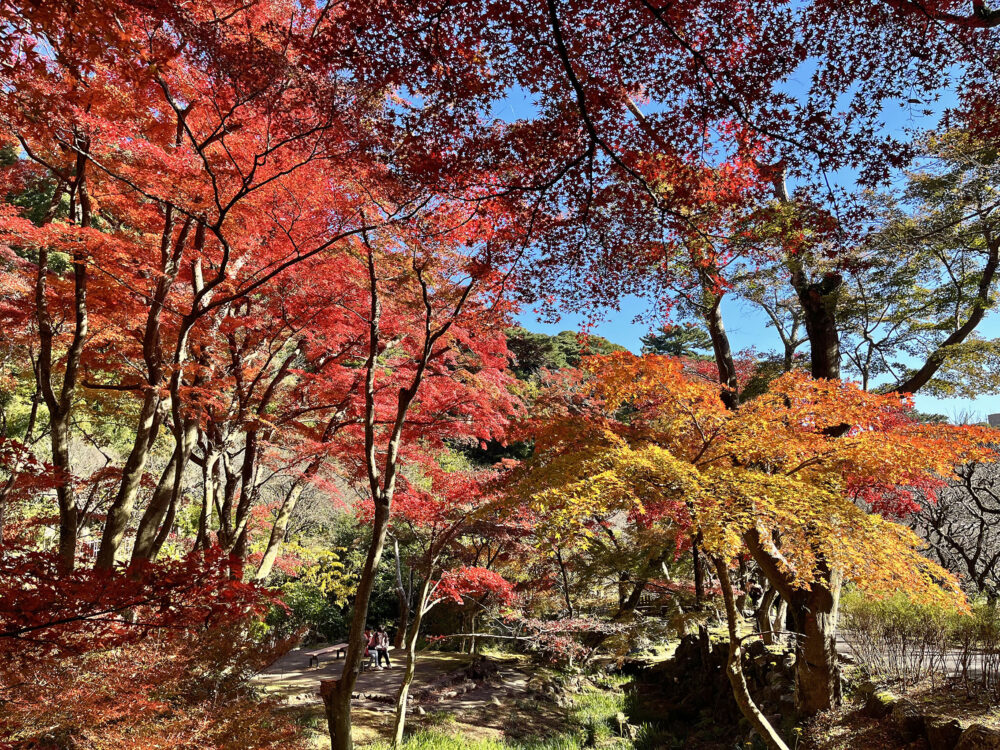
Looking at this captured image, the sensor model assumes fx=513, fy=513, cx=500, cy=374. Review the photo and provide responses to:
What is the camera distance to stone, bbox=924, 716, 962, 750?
4840 mm

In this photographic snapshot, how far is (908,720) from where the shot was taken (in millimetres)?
5375

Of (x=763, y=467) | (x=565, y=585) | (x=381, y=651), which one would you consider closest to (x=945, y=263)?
(x=763, y=467)

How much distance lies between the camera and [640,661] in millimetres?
10734

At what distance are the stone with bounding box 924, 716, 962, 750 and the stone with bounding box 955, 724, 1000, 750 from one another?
17 centimetres

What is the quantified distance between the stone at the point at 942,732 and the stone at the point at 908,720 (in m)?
0.14

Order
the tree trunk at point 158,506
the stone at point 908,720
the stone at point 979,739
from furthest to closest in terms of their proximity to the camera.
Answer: the stone at point 908,720, the tree trunk at point 158,506, the stone at point 979,739

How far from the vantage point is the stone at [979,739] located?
4402 millimetres

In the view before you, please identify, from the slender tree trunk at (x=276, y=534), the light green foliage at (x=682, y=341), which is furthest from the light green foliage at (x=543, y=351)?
the slender tree trunk at (x=276, y=534)

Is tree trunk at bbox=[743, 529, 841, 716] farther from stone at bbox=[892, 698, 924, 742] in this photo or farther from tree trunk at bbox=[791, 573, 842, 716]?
stone at bbox=[892, 698, 924, 742]

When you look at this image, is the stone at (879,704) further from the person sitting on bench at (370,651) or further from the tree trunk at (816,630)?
the person sitting on bench at (370,651)

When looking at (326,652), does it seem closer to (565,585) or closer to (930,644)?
(565,585)

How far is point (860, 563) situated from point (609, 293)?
332 cm

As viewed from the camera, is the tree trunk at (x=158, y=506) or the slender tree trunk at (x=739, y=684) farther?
the slender tree trunk at (x=739, y=684)

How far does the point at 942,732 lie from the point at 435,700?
23.3ft
